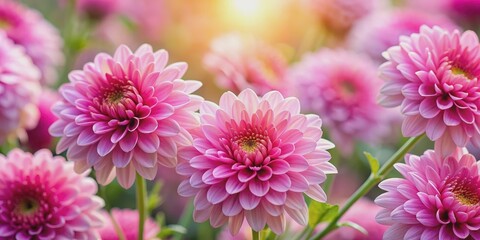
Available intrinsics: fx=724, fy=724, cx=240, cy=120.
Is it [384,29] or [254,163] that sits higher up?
[384,29]

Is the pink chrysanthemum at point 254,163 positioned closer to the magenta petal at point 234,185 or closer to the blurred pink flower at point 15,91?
the magenta petal at point 234,185

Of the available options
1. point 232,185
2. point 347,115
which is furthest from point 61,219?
point 347,115

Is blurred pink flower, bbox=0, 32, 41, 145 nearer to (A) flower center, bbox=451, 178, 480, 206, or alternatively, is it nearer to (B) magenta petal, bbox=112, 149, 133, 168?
(B) magenta petal, bbox=112, 149, 133, 168

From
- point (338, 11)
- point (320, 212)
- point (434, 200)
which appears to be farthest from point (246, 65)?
point (434, 200)

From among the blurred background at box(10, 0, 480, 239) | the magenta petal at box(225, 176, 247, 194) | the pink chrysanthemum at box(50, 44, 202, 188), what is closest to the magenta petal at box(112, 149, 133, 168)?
the pink chrysanthemum at box(50, 44, 202, 188)

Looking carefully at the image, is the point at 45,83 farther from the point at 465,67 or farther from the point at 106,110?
the point at 465,67

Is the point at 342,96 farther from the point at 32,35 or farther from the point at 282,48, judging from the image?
the point at 32,35
